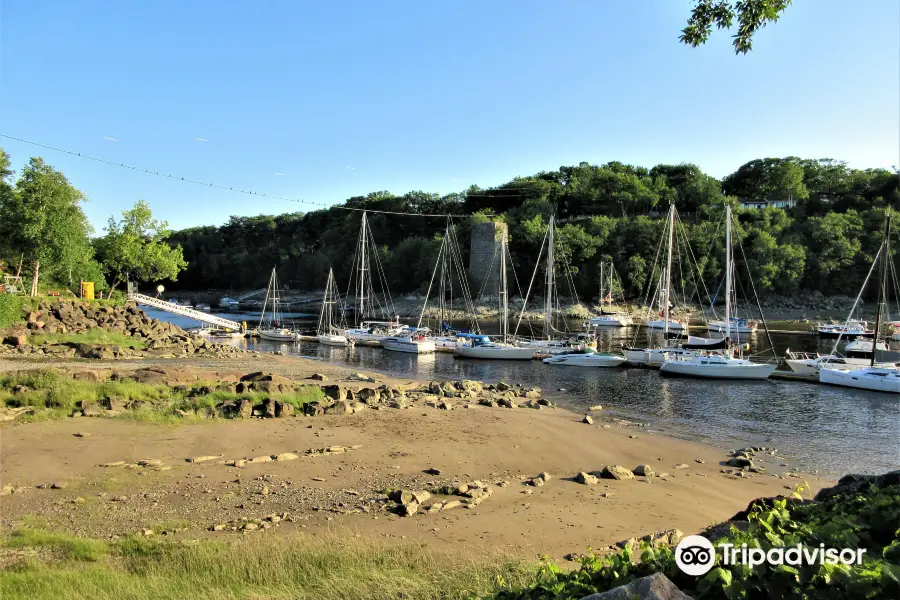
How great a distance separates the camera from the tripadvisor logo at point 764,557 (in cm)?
363

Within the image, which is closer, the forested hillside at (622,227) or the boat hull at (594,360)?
the boat hull at (594,360)

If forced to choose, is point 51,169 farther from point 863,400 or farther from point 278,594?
point 863,400

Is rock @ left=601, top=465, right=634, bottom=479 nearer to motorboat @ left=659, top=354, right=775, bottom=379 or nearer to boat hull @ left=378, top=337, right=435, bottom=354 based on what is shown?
motorboat @ left=659, top=354, right=775, bottom=379

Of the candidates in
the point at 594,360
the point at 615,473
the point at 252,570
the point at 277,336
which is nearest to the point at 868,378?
the point at 594,360

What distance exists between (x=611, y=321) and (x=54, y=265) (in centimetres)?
5853

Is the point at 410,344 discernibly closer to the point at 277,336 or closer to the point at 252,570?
the point at 277,336

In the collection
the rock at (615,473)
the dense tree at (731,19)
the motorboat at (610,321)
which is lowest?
the rock at (615,473)

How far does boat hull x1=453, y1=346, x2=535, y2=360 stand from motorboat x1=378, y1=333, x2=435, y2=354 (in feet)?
14.3

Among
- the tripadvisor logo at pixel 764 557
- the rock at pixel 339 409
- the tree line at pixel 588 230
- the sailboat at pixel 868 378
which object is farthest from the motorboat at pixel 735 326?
the tripadvisor logo at pixel 764 557

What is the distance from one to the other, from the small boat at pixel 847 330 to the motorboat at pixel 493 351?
30525 millimetres

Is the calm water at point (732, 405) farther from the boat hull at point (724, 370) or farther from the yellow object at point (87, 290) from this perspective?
the yellow object at point (87, 290)

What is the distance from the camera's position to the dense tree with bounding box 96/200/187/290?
57844 millimetres

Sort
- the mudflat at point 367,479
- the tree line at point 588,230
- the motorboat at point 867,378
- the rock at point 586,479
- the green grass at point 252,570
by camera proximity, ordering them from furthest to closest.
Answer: the tree line at point 588,230
the motorboat at point 867,378
the rock at point 586,479
the mudflat at point 367,479
the green grass at point 252,570

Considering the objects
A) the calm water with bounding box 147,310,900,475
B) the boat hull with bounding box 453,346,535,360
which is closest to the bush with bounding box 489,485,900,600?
the calm water with bounding box 147,310,900,475
